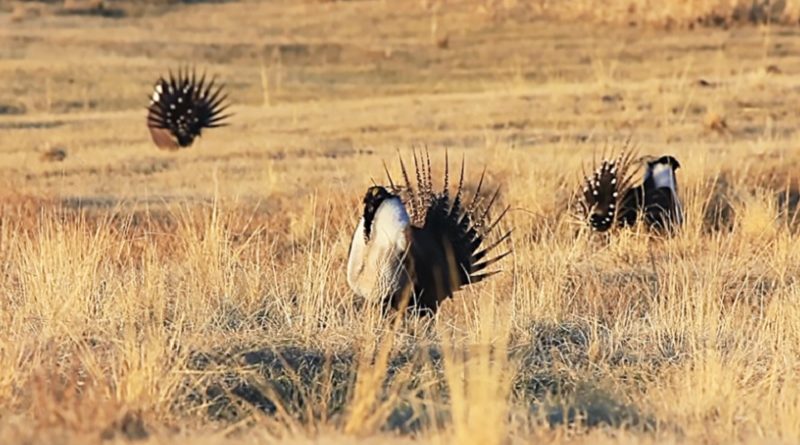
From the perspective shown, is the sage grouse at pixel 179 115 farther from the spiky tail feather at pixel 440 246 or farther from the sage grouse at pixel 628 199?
the spiky tail feather at pixel 440 246

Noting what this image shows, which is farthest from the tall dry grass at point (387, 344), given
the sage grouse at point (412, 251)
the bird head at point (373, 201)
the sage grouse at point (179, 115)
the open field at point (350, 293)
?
the sage grouse at point (179, 115)

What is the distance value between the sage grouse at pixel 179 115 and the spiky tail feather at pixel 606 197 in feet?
24.8

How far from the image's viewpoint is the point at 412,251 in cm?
748

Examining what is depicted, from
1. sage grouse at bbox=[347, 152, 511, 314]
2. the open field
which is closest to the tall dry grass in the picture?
the open field

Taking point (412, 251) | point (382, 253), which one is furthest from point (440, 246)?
point (382, 253)

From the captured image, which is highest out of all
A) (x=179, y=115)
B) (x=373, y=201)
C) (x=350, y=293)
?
(x=373, y=201)

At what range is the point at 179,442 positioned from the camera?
16.8ft

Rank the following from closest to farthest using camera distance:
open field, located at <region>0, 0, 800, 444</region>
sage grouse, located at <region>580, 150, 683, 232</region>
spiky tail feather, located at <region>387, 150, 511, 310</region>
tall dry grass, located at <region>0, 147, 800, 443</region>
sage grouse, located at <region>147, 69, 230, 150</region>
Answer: tall dry grass, located at <region>0, 147, 800, 443</region> < open field, located at <region>0, 0, 800, 444</region> < spiky tail feather, located at <region>387, 150, 511, 310</region> < sage grouse, located at <region>580, 150, 683, 232</region> < sage grouse, located at <region>147, 69, 230, 150</region>

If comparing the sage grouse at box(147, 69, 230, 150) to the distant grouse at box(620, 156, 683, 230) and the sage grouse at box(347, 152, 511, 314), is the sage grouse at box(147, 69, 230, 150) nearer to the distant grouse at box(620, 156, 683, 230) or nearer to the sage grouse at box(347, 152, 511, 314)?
the distant grouse at box(620, 156, 683, 230)

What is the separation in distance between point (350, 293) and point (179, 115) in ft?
35.9

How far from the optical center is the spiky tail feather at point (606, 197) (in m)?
11.3

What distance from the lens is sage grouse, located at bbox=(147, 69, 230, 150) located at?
18.4 m

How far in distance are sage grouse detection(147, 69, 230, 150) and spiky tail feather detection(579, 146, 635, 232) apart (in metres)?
7.57

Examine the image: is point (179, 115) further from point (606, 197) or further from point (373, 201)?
point (373, 201)
